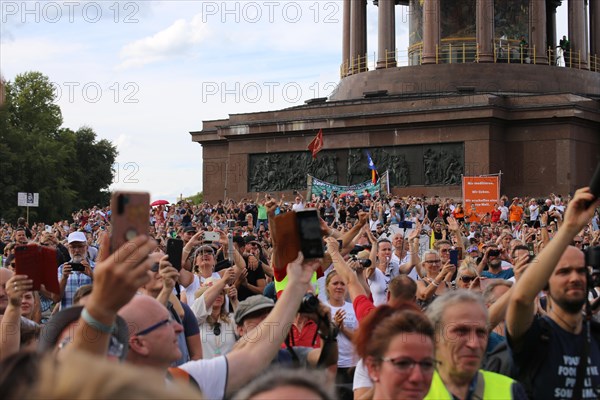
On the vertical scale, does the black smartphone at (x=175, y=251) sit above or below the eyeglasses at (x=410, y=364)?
above

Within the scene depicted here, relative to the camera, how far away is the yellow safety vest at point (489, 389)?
414 cm

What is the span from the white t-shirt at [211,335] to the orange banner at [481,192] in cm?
2116

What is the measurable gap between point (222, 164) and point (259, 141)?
8.80 feet

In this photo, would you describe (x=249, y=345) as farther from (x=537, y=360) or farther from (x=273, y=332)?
(x=537, y=360)

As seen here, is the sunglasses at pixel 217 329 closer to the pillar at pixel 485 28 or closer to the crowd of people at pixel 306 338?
the crowd of people at pixel 306 338

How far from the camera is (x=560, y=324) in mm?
4531

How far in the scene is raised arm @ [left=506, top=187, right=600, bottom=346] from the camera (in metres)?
4.22

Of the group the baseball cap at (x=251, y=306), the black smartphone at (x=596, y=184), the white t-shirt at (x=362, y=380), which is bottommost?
the white t-shirt at (x=362, y=380)

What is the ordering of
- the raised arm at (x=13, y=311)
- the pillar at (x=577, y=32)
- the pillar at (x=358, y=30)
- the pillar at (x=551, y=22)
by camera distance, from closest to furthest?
the raised arm at (x=13, y=311), the pillar at (x=577, y=32), the pillar at (x=358, y=30), the pillar at (x=551, y=22)

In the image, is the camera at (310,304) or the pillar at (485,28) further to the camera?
the pillar at (485,28)

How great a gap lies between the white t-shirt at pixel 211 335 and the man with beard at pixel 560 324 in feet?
9.53

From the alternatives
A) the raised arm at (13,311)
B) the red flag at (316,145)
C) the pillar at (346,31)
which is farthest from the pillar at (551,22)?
the raised arm at (13,311)

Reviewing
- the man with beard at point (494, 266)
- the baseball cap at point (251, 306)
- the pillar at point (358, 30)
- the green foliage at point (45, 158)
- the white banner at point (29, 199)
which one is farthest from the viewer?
the green foliage at point (45, 158)

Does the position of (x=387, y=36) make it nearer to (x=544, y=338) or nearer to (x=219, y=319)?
(x=219, y=319)
